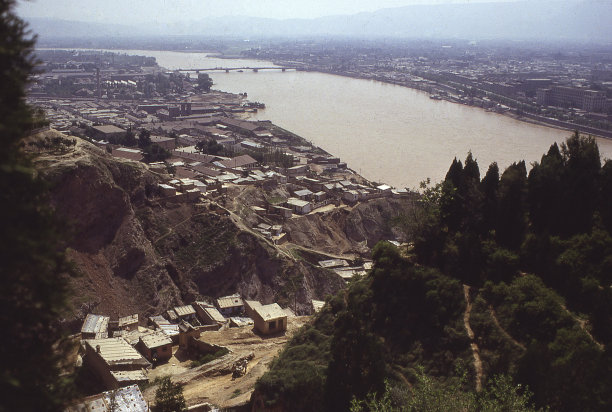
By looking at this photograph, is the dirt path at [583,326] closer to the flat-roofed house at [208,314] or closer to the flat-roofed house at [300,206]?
the flat-roofed house at [208,314]

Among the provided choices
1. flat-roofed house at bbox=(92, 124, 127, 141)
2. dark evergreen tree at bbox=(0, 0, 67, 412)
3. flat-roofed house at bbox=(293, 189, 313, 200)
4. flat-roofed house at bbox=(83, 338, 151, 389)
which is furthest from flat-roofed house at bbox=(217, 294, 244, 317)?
flat-roofed house at bbox=(92, 124, 127, 141)

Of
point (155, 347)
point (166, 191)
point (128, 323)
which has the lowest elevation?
point (128, 323)

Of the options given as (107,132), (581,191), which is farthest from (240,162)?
(581,191)

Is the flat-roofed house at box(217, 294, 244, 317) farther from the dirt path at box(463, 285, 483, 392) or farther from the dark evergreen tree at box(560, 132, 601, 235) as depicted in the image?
the dark evergreen tree at box(560, 132, 601, 235)

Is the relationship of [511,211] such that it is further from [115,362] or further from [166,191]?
[166,191]

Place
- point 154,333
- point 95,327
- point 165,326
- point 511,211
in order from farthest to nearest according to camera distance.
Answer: point 165,326
point 95,327
point 154,333
point 511,211

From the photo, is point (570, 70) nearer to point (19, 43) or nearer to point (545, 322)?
point (545, 322)

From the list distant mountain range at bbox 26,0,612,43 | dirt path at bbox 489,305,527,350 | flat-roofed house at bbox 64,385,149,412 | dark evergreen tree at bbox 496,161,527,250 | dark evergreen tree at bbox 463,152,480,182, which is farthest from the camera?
distant mountain range at bbox 26,0,612,43
